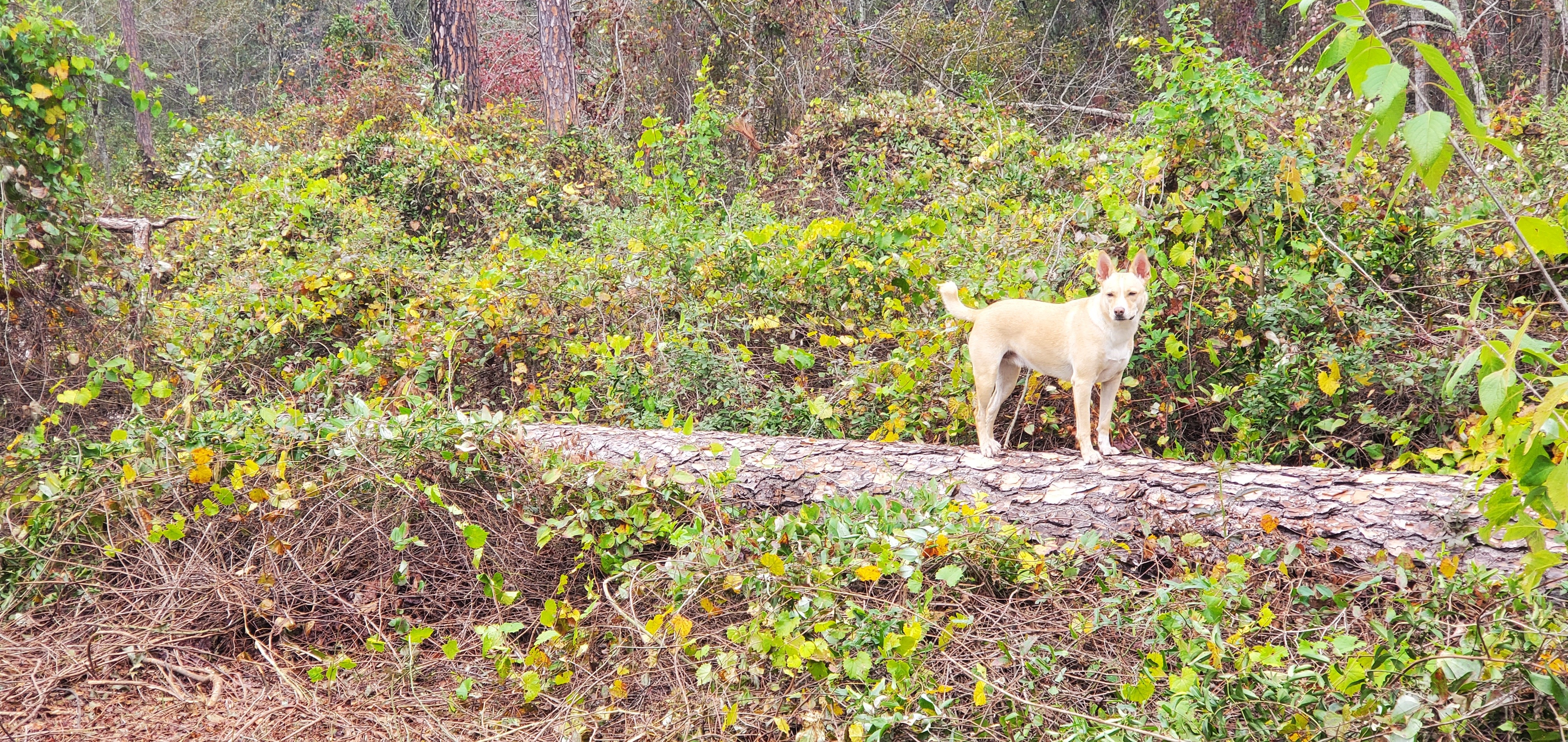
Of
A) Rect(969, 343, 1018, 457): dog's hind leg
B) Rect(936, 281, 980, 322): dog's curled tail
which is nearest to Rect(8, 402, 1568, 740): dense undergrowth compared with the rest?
Rect(969, 343, 1018, 457): dog's hind leg

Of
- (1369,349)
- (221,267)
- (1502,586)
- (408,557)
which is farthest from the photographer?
(221,267)

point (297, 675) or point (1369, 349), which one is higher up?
point (1369, 349)

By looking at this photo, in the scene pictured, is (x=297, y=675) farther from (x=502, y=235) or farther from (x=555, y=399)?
(x=502, y=235)

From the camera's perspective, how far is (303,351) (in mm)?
6711

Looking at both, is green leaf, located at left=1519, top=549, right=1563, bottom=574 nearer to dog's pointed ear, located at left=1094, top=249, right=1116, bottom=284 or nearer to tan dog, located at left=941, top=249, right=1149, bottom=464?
tan dog, located at left=941, top=249, right=1149, bottom=464

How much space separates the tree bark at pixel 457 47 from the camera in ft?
39.8

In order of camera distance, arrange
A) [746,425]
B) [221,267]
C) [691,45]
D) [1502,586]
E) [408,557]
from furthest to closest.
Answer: [691,45], [221,267], [746,425], [408,557], [1502,586]

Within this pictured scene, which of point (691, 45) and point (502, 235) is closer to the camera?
point (502, 235)

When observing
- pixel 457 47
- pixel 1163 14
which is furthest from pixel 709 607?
pixel 1163 14

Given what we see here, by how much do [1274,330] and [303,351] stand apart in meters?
6.30

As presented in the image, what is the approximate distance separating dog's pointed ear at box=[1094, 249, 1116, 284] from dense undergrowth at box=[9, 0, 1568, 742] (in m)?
0.66

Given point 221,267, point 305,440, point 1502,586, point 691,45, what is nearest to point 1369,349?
point 1502,586

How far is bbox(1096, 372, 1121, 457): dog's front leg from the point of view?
4461 mm

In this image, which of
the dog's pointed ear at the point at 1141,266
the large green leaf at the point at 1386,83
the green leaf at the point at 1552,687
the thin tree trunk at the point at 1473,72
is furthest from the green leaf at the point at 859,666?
the thin tree trunk at the point at 1473,72
